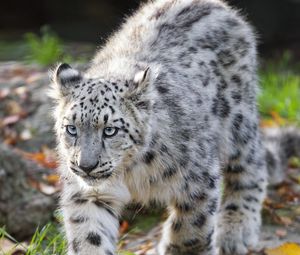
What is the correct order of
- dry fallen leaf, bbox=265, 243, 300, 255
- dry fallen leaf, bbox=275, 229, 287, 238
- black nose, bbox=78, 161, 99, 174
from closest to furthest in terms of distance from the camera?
black nose, bbox=78, 161, 99, 174 → dry fallen leaf, bbox=265, 243, 300, 255 → dry fallen leaf, bbox=275, 229, 287, 238

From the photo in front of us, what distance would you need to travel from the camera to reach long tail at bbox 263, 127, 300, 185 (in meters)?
7.16

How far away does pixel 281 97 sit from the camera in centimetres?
983

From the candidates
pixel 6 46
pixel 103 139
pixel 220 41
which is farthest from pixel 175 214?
pixel 6 46

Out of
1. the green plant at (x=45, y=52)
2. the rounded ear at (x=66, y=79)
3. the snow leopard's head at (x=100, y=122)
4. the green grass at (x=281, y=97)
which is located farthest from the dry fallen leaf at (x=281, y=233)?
the green plant at (x=45, y=52)

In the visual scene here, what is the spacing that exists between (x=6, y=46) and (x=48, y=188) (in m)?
6.74

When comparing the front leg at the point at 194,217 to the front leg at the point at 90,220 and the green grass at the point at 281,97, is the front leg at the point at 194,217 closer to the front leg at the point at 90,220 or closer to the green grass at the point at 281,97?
the front leg at the point at 90,220

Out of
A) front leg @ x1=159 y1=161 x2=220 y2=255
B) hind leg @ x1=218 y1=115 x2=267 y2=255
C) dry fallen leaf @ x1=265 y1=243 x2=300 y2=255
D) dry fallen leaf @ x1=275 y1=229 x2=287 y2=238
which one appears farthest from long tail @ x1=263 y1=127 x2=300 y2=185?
front leg @ x1=159 y1=161 x2=220 y2=255

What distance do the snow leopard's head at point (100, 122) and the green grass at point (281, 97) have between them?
167 inches

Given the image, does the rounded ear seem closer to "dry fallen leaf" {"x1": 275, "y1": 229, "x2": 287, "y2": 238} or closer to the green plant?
"dry fallen leaf" {"x1": 275, "y1": 229, "x2": 287, "y2": 238}

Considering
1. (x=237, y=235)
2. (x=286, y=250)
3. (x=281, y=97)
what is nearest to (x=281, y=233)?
(x=237, y=235)

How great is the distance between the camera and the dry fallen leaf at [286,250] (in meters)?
5.61

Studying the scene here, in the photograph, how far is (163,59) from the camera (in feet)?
18.1

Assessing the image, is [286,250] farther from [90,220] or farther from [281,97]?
[281,97]

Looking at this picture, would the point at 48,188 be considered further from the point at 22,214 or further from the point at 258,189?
the point at 258,189
